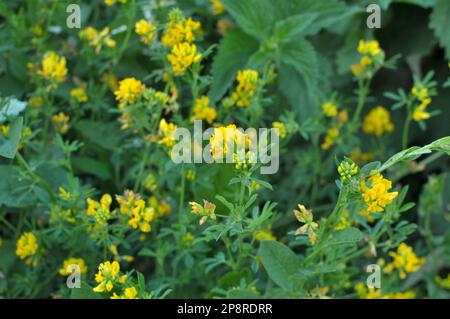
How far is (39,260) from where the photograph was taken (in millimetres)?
1257

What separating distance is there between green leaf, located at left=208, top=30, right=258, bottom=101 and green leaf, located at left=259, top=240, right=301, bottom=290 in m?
0.39

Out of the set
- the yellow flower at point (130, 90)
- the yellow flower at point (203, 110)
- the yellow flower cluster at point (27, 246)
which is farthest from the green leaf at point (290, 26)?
the yellow flower cluster at point (27, 246)

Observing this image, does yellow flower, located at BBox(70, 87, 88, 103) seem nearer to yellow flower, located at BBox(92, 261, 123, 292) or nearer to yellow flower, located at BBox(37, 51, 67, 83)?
yellow flower, located at BBox(37, 51, 67, 83)

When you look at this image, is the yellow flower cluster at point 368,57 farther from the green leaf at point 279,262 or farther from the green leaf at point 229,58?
the green leaf at point 279,262

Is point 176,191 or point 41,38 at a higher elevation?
point 41,38

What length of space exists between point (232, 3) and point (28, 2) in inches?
17.3

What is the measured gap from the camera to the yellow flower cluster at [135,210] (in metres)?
1.10

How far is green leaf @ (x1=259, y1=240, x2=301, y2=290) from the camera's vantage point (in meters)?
1.08

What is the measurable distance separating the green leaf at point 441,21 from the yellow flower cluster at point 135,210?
83cm

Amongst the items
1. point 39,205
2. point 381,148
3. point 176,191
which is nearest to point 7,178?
point 39,205

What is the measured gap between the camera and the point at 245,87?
128 cm

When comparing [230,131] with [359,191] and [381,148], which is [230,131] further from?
[381,148]

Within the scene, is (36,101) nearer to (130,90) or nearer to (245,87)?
(130,90)

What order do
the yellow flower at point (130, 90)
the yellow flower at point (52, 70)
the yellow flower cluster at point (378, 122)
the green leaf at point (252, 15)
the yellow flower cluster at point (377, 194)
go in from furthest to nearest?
the yellow flower cluster at point (378, 122) < the green leaf at point (252, 15) < the yellow flower at point (52, 70) < the yellow flower at point (130, 90) < the yellow flower cluster at point (377, 194)
